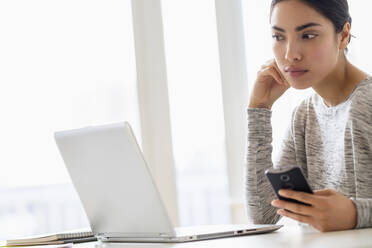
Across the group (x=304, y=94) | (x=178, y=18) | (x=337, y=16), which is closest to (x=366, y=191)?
(x=337, y=16)

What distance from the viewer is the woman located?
1.67m

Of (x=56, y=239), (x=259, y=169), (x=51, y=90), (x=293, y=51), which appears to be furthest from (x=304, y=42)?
(x=51, y=90)

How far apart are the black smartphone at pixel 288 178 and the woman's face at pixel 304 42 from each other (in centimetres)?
45

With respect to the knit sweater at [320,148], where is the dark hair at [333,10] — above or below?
above

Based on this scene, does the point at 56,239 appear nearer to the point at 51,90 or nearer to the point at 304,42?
the point at 304,42

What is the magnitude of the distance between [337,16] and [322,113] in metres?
0.31

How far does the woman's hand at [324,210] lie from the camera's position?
1359mm

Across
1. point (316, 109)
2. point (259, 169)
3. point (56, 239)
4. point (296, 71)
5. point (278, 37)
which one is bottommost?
point (56, 239)

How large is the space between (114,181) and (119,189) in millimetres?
22

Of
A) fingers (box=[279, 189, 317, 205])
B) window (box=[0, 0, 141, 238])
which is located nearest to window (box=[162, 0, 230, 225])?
window (box=[0, 0, 141, 238])

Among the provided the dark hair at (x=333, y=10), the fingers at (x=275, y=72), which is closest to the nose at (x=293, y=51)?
the dark hair at (x=333, y=10)

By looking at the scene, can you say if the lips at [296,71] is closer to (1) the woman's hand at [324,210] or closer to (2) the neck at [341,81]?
(2) the neck at [341,81]

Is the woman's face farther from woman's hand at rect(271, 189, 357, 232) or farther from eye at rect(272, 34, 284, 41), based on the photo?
woman's hand at rect(271, 189, 357, 232)

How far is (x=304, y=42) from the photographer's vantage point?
1.67 metres
